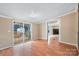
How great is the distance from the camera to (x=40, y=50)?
1.94 metres

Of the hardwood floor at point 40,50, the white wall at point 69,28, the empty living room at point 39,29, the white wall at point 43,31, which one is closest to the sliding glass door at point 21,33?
the empty living room at point 39,29

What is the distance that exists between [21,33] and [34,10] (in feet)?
1.80

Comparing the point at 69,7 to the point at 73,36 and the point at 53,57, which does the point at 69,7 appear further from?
the point at 53,57

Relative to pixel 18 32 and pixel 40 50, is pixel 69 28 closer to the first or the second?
pixel 40 50

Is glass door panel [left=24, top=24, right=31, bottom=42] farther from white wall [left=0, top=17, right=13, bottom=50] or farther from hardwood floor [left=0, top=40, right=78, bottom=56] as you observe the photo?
white wall [left=0, top=17, right=13, bottom=50]

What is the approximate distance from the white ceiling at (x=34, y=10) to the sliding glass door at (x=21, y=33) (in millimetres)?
176

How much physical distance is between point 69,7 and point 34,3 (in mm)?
672

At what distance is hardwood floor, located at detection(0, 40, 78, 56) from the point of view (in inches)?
73.8

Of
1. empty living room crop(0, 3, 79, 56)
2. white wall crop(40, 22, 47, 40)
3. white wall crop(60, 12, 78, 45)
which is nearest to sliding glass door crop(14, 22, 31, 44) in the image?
empty living room crop(0, 3, 79, 56)

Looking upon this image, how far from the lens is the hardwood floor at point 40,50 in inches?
73.8

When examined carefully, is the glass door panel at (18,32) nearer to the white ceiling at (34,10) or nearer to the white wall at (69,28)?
the white ceiling at (34,10)

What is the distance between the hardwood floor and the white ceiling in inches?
22.0

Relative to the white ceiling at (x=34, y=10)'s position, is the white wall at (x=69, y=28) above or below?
below

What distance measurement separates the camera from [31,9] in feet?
6.19
